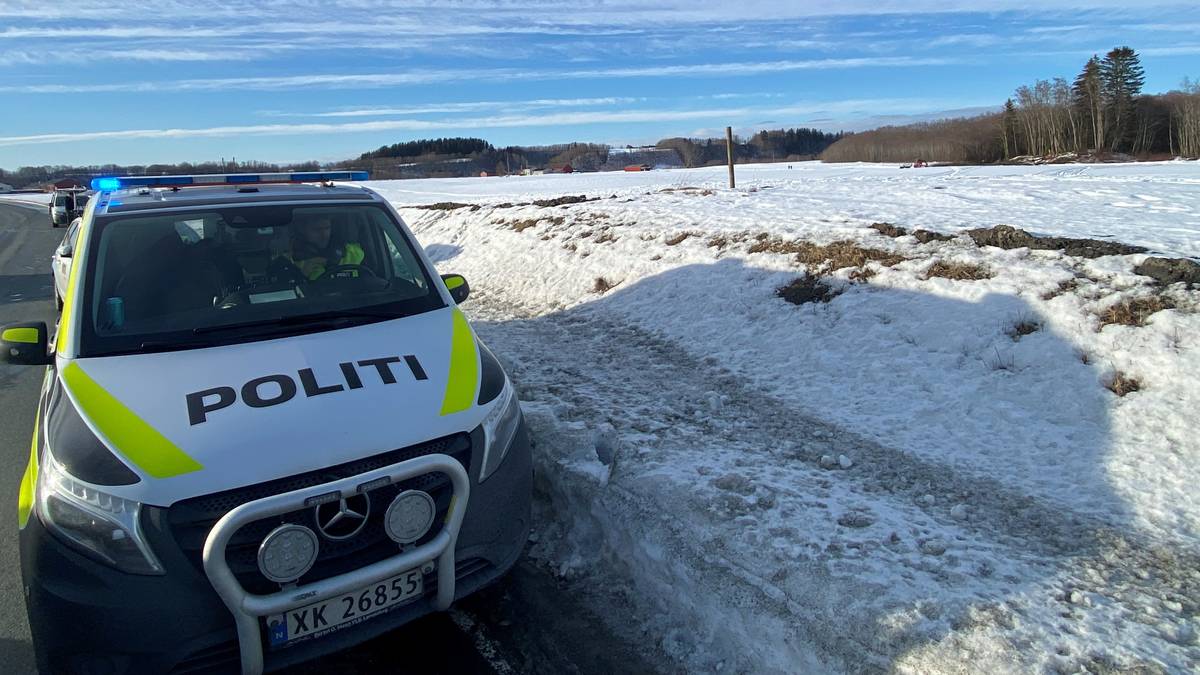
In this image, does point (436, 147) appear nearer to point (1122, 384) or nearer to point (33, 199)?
point (33, 199)

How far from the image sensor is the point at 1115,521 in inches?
156

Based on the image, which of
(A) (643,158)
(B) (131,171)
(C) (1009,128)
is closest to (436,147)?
(A) (643,158)

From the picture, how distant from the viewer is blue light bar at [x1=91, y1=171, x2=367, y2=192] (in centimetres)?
489

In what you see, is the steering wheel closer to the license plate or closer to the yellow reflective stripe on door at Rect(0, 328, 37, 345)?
the yellow reflective stripe on door at Rect(0, 328, 37, 345)

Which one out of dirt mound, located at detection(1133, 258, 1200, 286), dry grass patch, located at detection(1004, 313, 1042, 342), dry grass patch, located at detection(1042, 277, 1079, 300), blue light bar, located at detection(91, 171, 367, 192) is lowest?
dry grass patch, located at detection(1004, 313, 1042, 342)

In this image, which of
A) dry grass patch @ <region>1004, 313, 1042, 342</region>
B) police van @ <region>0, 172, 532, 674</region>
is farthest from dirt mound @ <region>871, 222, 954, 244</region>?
police van @ <region>0, 172, 532, 674</region>

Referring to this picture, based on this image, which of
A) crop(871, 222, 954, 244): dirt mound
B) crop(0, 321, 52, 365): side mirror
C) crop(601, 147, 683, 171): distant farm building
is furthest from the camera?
crop(601, 147, 683, 171): distant farm building

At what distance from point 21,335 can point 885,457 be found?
199 inches

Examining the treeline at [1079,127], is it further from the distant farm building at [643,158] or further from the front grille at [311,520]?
the front grille at [311,520]

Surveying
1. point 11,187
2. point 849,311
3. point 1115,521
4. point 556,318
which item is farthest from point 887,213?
point 11,187

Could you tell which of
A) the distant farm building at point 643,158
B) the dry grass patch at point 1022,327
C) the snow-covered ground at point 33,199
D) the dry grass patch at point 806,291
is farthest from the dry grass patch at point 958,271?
the distant farm building at point 643,158

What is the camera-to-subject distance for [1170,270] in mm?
6086

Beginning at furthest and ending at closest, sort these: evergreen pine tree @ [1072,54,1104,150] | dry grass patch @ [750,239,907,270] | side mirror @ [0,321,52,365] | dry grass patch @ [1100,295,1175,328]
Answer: evergreen pine tree @ [1072,54,1104,150] < dry grass patch @ [750,239,907,270] < dry grass patch @ [1100,295,1175,328] < side mirror @ [0,321,52,365]

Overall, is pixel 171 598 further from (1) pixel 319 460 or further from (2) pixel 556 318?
(2) pixel 556 318
